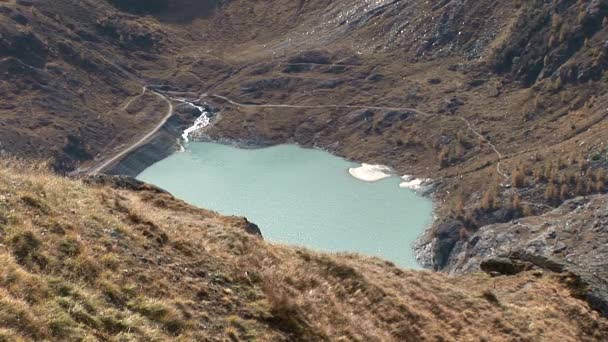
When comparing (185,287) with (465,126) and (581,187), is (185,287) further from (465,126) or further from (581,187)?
(465,126)

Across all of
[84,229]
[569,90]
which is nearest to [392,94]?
[569,90]

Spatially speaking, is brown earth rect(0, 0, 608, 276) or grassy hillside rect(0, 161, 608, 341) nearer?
grassy hillside rect(0, 161, 608, 341)

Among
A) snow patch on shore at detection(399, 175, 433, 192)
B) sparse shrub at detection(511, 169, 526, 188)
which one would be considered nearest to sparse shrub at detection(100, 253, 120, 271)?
sparse shrub at detection(511, 169, 526, 188)

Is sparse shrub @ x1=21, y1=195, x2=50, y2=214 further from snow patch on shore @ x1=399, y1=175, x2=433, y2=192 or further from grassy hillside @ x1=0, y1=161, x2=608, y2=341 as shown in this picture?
snow patch on shore @ x1=399, y1=175, x2=433, y2=192

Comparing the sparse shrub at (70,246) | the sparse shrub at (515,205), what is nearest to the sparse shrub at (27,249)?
the sparse shrub at (70,246)

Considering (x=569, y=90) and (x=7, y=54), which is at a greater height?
(x=569, y=90)

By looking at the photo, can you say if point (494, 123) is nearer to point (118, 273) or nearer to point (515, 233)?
point (515, 233)
